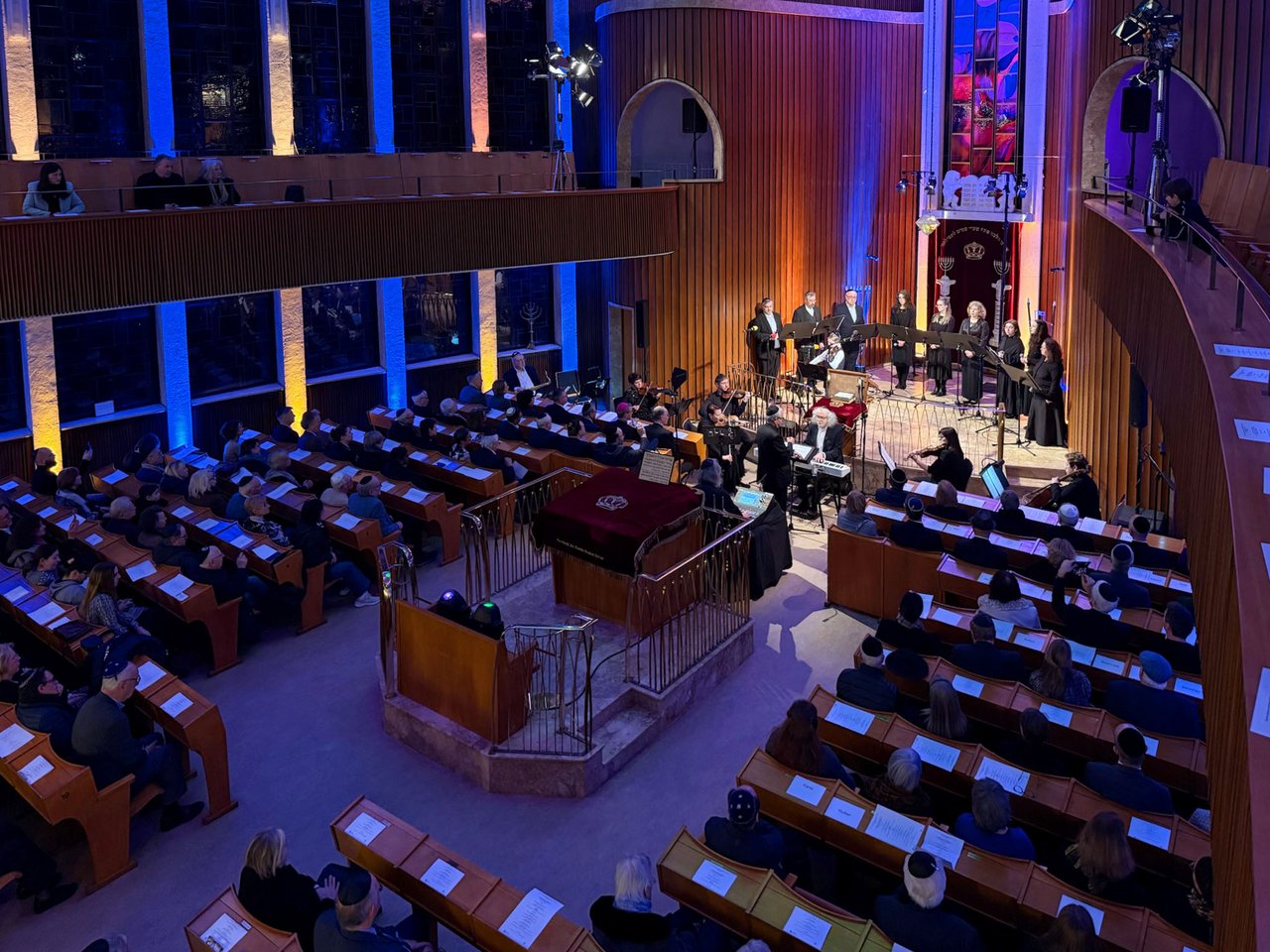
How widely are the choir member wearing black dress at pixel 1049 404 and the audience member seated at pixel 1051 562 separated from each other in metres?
5.93

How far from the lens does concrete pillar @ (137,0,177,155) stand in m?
15.4

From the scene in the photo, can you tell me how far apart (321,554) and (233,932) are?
222 inches

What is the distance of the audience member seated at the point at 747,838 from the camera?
20.1 ft

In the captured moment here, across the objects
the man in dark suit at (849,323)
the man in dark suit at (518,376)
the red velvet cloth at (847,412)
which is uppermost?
the man in dark suit at (849,323)

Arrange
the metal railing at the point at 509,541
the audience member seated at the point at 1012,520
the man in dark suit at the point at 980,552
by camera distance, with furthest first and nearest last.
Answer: the audience member seated at the point at 1012,520
the metal railing at the point at 509,541
the man in dark suit at the point at 980,552

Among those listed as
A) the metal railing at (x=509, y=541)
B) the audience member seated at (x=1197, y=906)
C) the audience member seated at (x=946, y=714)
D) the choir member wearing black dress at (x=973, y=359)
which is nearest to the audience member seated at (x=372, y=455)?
the metal railing at (x=509, y=541)

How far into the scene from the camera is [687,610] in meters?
9.46

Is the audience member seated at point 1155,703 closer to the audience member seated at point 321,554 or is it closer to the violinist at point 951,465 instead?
the violinist at point 951,465

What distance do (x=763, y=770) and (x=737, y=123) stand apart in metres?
14.3

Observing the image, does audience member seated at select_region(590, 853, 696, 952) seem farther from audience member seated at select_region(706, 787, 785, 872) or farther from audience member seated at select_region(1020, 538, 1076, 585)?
audience member seated at select_region(1020, 538, 1076, 585)

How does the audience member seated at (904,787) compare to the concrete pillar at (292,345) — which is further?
the concrete pillar at (292,345)

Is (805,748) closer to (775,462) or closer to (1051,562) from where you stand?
(1051,562)

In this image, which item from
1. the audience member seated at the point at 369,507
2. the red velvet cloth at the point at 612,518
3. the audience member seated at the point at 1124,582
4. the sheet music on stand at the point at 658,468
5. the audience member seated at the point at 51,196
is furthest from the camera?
the audience member seated at the point at 51,196

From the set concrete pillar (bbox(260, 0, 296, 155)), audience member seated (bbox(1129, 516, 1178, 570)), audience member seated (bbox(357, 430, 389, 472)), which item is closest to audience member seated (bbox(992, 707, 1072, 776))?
audience member seated (bbox(1129, 516, 1178, 570))
